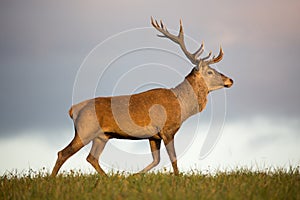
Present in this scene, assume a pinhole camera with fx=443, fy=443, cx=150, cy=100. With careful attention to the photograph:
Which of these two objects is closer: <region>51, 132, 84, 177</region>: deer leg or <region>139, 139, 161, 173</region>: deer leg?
<region>51, 132, 84, 177</region>: deer leg

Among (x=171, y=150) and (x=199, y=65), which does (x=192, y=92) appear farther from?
(x=171, y=150)

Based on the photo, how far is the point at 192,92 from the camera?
1052cm

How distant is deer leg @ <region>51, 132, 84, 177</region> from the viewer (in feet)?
31.2

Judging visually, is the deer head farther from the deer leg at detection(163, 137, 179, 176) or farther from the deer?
the deer leg at detection(163, 137, 179, 176)

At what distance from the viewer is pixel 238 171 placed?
8.59 meters

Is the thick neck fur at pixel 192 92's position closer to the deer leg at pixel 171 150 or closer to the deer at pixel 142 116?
the deer at pixel 142 116

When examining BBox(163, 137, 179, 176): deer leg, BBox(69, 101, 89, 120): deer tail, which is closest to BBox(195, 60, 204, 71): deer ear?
BBox(163, 137, 179, 176): deer leg

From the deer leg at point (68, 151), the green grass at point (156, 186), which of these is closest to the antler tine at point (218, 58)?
the green grass at point (156, 186)

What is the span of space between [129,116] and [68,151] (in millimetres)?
1533

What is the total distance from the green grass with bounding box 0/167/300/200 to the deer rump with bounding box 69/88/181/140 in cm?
147

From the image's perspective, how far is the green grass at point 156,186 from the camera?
6.13 meters

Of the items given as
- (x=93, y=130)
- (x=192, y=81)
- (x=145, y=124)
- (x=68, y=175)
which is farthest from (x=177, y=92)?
(x=68, y=175)

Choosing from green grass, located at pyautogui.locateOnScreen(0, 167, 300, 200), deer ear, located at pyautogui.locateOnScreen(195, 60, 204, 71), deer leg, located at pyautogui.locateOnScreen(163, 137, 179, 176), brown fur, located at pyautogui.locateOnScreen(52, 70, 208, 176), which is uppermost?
deer ear, located at pyautogui.locateOnScreen(195, 60, 204, 71)

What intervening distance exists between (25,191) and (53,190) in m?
0.50
